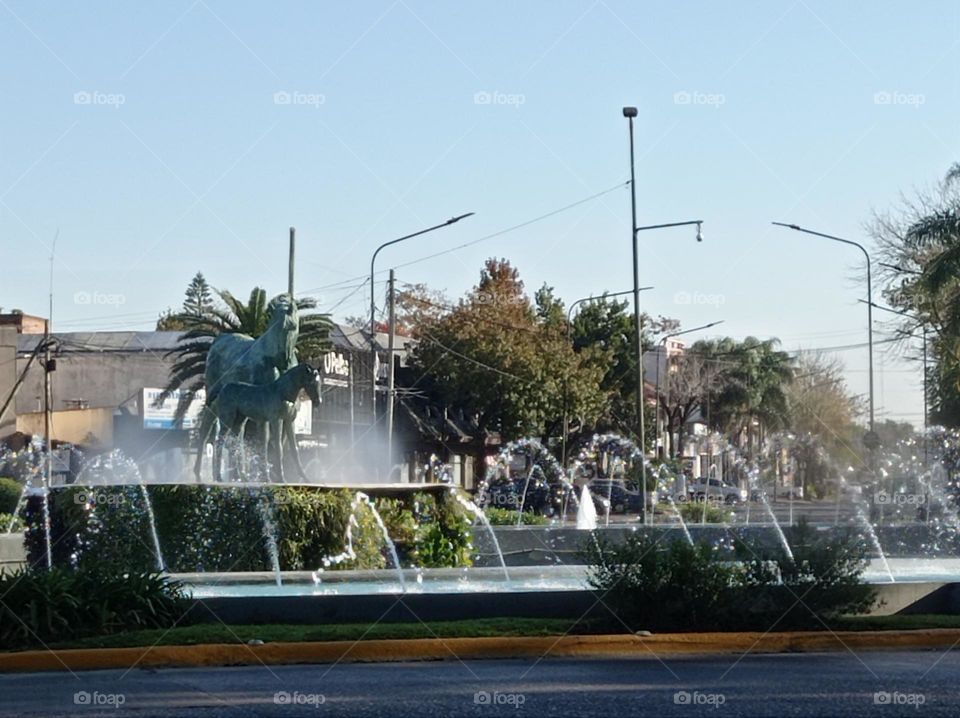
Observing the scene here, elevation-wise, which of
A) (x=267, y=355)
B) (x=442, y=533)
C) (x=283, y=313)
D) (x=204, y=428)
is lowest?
(x=442, y=533)

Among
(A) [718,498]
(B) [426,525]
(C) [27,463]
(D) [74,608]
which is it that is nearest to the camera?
(D) [74,608]

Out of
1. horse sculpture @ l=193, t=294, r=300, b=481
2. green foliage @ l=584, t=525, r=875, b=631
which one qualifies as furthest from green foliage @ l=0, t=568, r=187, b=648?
horse sculpture @ l=193, t=294, r=300, b=481

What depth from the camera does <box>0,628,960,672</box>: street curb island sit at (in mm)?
13688

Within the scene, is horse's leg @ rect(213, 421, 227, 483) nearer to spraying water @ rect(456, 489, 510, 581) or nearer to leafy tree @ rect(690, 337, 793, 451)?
spraying water @ rect(456, 489, 510, 581)

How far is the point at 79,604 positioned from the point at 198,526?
6563 millimetres

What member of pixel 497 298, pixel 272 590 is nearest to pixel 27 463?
pixel 497 298

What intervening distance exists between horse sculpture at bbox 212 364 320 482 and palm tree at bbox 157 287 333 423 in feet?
80.2

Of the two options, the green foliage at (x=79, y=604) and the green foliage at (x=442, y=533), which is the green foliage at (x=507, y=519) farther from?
the green foliage at (x=79, y=604)

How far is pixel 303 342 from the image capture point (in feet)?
169

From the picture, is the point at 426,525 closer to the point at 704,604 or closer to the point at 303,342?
the point at 704,604

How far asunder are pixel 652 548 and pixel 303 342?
122 ft

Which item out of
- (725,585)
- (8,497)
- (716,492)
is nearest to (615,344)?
(716,492)

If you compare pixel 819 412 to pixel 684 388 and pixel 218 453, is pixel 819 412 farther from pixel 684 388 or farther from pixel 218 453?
pixel 218 453

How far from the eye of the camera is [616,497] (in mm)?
59406
